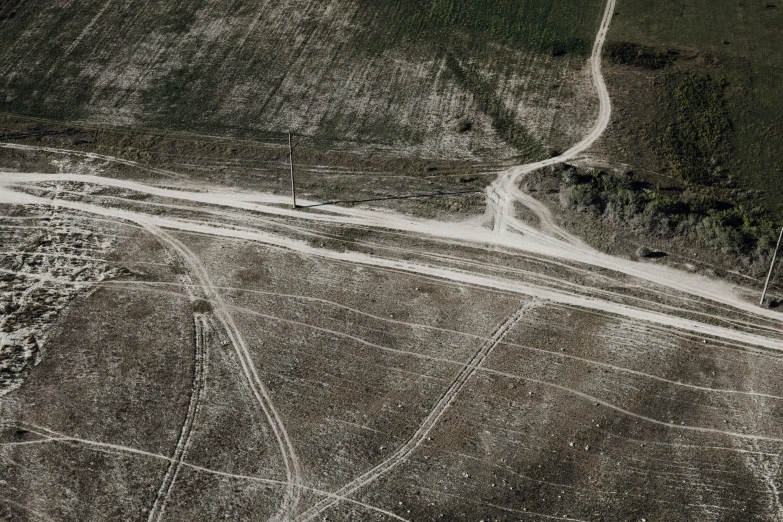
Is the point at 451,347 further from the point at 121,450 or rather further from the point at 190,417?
the point at 121,450

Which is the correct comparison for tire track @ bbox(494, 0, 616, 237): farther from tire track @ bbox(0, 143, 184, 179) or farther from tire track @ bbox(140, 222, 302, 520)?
tire track @ bbox(0, 143, 184, 179)

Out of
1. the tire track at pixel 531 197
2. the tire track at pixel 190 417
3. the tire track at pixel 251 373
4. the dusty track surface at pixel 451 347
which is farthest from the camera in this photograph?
the tire track at pixel 531 197

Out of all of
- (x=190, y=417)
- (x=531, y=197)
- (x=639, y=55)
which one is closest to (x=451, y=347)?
(x=190, y=417)

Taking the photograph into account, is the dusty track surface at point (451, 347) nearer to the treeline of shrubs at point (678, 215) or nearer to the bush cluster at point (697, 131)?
the treeline of shrubs at point (678, 215)

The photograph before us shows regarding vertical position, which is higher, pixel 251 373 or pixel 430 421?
pixel 430 421

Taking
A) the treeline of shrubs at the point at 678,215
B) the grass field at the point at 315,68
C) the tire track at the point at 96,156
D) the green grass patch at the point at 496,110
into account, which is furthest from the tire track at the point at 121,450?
the green grass patch at the point at 496,110

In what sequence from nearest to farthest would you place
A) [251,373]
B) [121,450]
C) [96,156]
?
[121,450], [251,373], [96,156]

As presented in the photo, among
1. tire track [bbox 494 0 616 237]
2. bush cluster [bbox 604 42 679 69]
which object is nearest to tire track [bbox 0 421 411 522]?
tire track [bbox 494 0 616 237]
